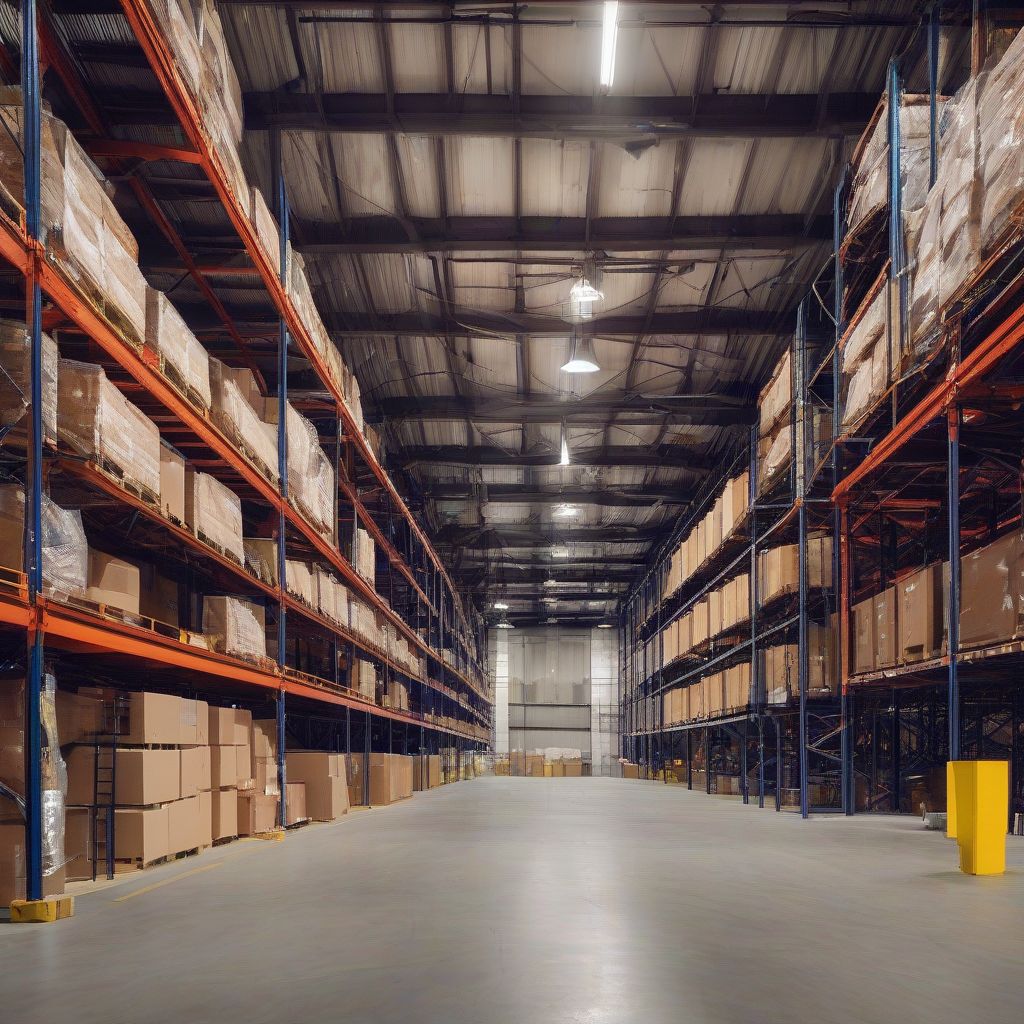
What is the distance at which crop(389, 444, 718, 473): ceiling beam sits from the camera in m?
21.2

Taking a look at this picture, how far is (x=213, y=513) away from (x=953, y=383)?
238 inches

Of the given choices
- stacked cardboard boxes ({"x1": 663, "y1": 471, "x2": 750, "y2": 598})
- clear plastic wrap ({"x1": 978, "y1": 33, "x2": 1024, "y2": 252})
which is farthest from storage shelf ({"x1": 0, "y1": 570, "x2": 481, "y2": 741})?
stacked cardboard boxes ({"x1": 663, "y1": 471, "x2": 750, "y2": 598})

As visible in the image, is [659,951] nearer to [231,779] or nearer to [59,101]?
[231,779]

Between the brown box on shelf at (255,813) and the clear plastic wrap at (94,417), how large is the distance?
14.1ft

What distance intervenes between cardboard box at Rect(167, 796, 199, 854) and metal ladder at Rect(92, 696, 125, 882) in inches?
26.0

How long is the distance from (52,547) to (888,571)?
11.7 m

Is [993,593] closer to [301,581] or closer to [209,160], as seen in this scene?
[209,160]

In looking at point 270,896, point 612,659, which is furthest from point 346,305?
point 612,659

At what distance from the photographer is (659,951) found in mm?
4539

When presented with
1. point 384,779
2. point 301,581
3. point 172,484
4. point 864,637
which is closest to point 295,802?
point 301,581

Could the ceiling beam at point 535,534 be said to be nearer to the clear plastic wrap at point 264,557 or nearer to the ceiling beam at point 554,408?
the ceiling beam at point 554,408

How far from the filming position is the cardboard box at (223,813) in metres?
9.38

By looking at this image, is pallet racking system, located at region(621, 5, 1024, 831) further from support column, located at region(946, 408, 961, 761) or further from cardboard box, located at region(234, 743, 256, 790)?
cardboard box, located at region(234, 743, 256, 790)

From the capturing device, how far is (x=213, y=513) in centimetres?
902
